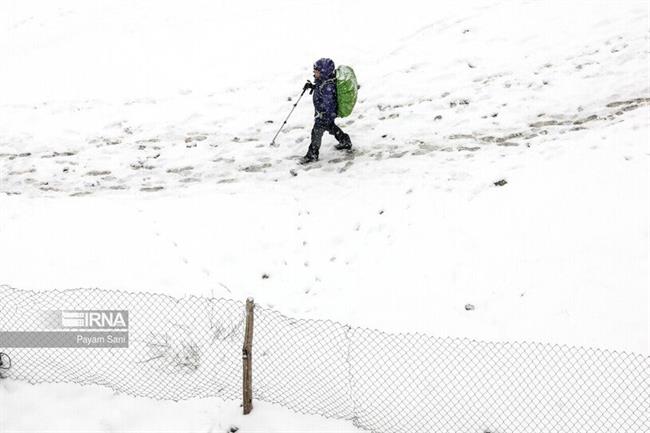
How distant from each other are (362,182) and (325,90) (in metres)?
1.96

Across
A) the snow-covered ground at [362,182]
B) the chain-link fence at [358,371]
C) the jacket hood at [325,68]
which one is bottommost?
the chain-link fence at [358,371]

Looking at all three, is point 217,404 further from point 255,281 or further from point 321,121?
point 321,121

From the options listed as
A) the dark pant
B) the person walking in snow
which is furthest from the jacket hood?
the dark pant

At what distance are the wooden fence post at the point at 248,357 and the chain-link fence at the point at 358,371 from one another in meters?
0.25

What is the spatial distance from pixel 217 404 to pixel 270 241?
340cm

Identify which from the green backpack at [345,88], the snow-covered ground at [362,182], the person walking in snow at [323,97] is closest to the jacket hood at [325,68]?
the person walking in snow at [323,97]

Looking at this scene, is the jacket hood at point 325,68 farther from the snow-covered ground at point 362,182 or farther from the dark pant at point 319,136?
the snow-covered ground at point 362,182

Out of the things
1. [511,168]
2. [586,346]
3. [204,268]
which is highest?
[511,168]

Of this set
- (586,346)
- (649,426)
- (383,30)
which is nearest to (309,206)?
(586,346)

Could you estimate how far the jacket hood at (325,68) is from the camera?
10.8 meters

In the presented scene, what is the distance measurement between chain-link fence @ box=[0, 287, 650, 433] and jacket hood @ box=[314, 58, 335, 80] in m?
5.24

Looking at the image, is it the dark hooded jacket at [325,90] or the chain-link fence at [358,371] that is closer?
Result: the chain-link fence at [358,371]

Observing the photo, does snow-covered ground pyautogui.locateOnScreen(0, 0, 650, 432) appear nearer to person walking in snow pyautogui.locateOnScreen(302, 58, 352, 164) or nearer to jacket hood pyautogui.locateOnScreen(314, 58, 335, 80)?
person walking in snow pyautogui.locateOnScreen(302, 58, 352, 164)

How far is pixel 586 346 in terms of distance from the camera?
6961 millimetres
